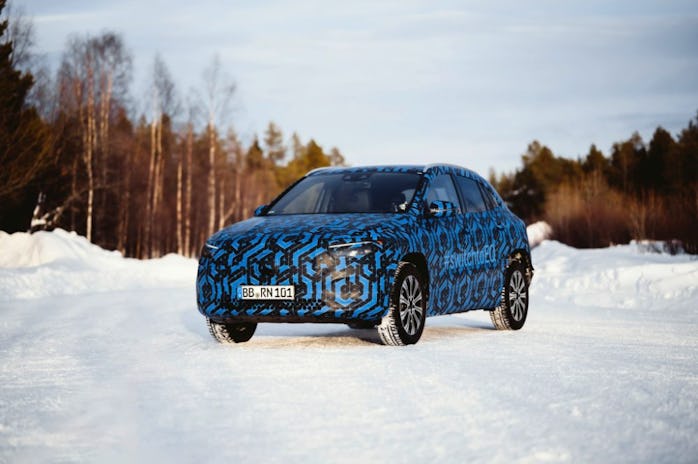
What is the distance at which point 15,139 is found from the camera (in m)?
36.1

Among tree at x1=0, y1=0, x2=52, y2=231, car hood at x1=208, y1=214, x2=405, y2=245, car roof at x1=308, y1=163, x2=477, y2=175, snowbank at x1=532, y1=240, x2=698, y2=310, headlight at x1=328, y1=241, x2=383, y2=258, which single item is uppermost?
tree at x1=0, y1=0, x2=52, y2=231

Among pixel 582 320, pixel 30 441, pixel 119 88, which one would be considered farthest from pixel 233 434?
pixel 119 88

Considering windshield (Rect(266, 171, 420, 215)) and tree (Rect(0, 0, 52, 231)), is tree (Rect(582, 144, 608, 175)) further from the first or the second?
windshield (Rect(266, 171, 420, 215))

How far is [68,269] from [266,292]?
17201mm

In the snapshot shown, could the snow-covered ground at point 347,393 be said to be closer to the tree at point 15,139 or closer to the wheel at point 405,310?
the wheel at point 405,310

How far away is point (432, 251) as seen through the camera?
9531 mm

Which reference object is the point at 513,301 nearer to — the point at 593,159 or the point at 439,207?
the point at 439,207

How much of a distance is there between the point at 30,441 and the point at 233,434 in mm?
1056

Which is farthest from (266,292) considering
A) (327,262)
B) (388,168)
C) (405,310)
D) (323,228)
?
(388,168)

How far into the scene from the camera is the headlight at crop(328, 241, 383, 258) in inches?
335

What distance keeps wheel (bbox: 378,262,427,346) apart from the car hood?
0.41 meters

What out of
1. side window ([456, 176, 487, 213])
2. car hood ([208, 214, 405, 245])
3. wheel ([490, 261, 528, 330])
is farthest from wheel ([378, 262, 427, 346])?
wheel ([490, 261, 528, 330])

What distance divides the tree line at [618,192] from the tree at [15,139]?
20.0m

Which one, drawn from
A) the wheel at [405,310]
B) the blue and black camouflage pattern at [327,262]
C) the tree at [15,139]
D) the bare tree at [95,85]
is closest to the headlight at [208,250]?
the blue and black camouflage pattern at [327,262]
